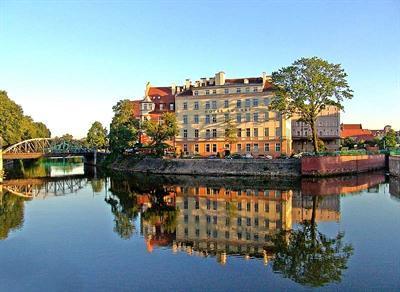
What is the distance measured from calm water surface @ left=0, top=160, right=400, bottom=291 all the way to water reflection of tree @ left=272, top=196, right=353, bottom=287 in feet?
0.15

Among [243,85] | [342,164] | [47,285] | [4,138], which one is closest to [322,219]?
[47,285]

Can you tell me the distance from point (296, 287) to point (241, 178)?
36.7 meters

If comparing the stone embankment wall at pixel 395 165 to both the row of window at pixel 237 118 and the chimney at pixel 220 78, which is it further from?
the chimney at pixel 220 78

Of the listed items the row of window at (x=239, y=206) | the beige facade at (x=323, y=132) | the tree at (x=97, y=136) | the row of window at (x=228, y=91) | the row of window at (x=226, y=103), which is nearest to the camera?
the row of window at (x=239, y=206)

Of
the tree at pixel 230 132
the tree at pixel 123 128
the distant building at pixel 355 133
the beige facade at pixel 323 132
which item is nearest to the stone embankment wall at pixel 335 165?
the tree at pixel 230 132

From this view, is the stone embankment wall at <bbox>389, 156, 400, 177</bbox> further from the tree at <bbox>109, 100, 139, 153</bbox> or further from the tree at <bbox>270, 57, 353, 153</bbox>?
the tree at <bbox>109, 100, 139, 153</bbox>

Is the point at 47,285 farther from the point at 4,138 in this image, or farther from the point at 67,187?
the point at 4,138

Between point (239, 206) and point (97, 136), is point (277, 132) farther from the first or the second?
point (97, 136)

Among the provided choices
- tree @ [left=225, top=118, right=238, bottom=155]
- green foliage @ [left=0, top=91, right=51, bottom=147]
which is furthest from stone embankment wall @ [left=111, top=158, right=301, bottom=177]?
green foliage @ [left=0, top=91, right=51, bottom=147]

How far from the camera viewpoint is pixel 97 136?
86438mm

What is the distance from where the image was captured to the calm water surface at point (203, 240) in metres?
15.4

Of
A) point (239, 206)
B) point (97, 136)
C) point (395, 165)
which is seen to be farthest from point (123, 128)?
point (395, 165)

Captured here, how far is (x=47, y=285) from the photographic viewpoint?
1498 cm

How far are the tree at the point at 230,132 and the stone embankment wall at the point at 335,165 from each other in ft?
43.4
